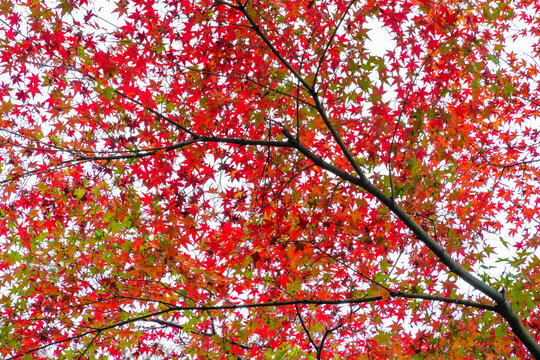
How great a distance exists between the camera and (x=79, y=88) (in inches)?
135

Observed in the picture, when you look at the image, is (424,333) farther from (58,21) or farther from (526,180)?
(526,180)

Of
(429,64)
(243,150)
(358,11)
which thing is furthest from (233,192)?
(429,64)

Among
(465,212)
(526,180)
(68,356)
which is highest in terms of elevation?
(526,180)

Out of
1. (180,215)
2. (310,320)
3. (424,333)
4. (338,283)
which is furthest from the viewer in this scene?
(310,320)

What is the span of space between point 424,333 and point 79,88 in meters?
4.01

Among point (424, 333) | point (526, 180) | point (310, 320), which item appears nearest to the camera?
point (424, 333)

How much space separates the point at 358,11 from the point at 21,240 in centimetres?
475

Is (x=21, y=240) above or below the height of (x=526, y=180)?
below

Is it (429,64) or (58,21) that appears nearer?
(58,21)

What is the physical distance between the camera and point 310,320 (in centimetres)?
497

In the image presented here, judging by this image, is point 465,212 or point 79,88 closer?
point 79,88

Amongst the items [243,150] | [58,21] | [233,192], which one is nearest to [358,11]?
[243,150]

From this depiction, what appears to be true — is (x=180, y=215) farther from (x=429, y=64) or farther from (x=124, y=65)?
(x=429, y=64)

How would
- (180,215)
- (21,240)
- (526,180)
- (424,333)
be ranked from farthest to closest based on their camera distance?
(526,180) → (21,240) → (424,333) → (180,215)
